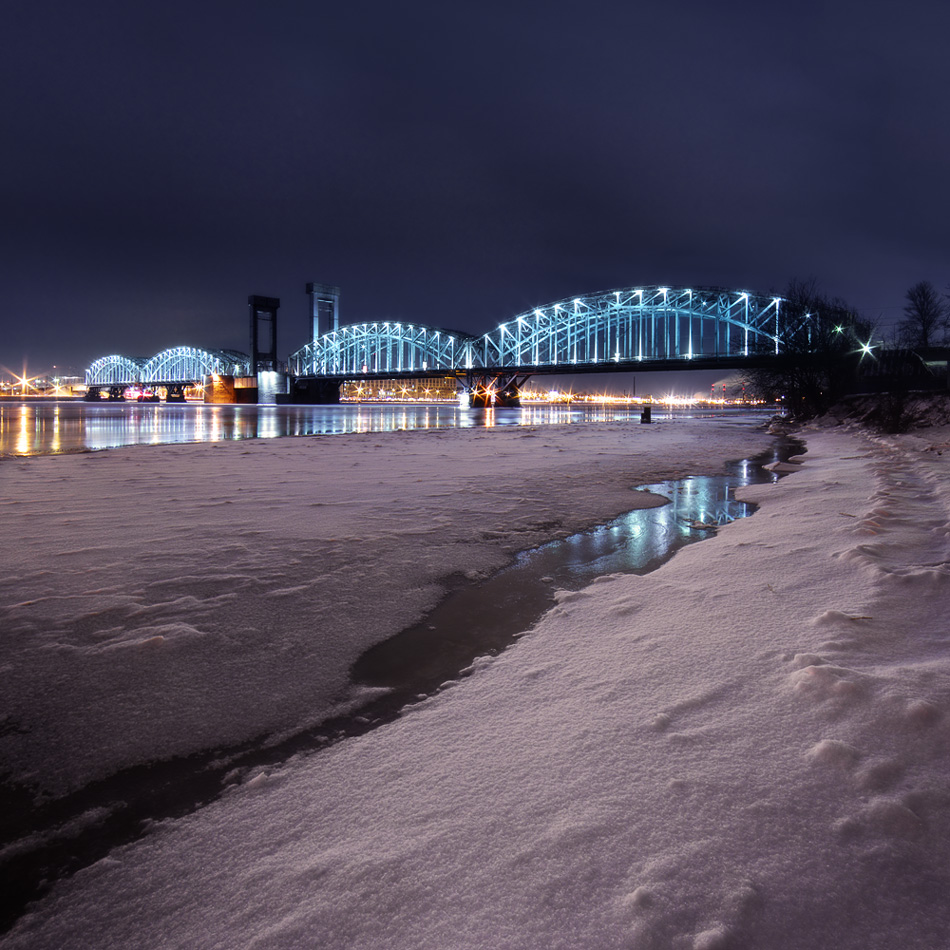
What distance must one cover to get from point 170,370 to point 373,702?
167 meters

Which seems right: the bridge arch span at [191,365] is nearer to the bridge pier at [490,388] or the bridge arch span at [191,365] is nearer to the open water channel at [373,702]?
the bridge pier at [490,388]

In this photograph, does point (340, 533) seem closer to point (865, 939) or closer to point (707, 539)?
point (707, 539)

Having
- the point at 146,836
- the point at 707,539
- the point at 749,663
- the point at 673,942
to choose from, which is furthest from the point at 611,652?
the point at 707,539

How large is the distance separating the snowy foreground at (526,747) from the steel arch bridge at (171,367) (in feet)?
407

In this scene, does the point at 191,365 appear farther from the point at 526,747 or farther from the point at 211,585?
the point at 526,747

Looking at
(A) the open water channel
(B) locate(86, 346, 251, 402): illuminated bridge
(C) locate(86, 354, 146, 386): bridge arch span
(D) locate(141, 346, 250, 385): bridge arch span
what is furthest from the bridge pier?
(C) locate(86, 354, 146, 386): bridge arch span

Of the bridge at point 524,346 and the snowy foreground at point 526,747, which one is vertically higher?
the bridge at point 524,346

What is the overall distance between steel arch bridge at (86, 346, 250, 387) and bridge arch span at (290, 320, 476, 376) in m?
16.4

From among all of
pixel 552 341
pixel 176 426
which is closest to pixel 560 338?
pixel 552 341

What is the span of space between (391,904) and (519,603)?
239 cm

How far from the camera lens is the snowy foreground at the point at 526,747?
133cm

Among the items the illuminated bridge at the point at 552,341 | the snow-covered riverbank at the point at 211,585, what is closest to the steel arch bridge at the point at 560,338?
the illuminated bridge at the point at 552,341

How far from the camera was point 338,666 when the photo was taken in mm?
2787

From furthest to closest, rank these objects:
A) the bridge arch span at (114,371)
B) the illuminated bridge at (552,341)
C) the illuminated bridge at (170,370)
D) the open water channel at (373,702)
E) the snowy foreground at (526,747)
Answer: the bridge arch span at (114,371) → the illuminated bridge at (170,370) → the illuminated bridge at (552,341) → the open water channel at (373,702) → the snowy foreground at (526,747)
